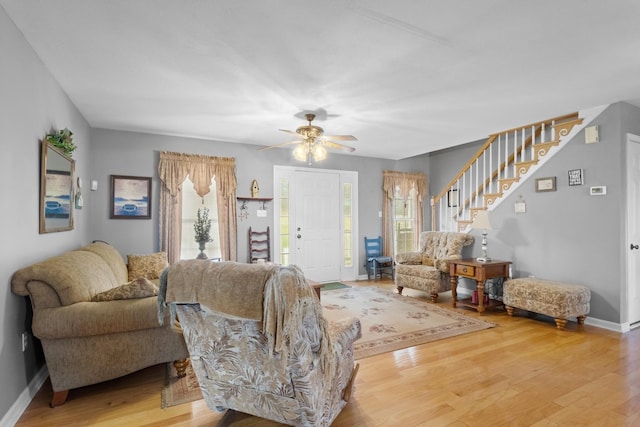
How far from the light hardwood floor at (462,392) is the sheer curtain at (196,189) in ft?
8.11

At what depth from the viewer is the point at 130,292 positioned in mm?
2406

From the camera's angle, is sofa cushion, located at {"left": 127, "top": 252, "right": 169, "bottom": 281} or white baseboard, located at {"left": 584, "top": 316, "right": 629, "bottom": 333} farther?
sofa cushion, located at {"left": 127, "top": 252, "right": 169, "bottom": 281}

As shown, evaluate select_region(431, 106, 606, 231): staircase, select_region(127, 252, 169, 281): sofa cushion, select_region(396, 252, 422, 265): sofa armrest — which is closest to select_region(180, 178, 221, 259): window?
select_region(127, 252, 169, 281): sofa cushion

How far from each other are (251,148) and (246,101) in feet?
6.81

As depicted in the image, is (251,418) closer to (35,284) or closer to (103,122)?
(35,284)

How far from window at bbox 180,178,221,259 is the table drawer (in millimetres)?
3585

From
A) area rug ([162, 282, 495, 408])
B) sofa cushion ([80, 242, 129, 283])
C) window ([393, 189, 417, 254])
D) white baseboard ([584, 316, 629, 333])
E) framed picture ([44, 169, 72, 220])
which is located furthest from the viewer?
window ([393, 189, 417, 254])

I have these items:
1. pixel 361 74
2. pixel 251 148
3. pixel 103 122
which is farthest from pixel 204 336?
pixel 251 148

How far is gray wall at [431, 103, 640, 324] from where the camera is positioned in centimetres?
370

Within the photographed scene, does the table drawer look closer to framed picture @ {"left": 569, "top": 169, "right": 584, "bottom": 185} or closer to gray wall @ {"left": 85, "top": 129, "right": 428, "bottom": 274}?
framed picture @ {"left": 569, "top": 169, "right": 584, "bottom": 185}

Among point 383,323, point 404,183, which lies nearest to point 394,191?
point 404,183

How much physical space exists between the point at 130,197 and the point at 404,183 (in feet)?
16.6

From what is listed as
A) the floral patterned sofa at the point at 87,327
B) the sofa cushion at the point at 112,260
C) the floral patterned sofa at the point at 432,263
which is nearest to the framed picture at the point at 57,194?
the sofa cushion at the point at 112,260

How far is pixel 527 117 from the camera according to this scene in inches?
165
